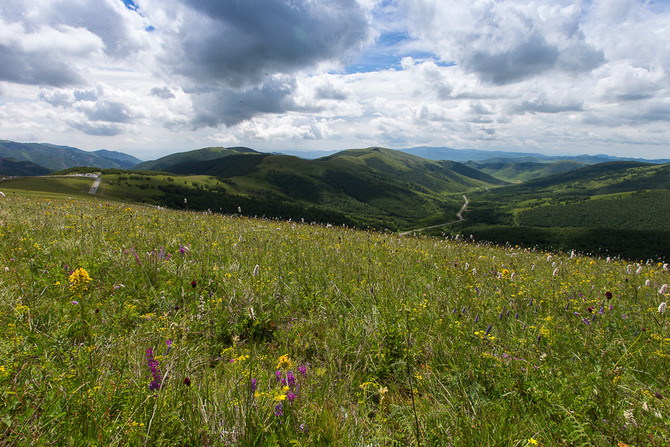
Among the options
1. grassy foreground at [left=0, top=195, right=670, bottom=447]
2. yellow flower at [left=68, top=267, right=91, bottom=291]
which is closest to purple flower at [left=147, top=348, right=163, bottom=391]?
grassy foreground at [left=0, top=195, right=670, bottom=447]

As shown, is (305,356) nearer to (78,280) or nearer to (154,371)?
(154,371)

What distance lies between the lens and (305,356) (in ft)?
11.8

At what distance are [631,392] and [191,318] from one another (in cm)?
438

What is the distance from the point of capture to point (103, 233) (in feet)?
23.1

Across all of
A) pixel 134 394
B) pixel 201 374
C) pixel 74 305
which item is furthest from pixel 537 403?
pixel 74 305

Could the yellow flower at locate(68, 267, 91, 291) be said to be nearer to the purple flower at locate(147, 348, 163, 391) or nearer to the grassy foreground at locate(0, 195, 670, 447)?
the grassy foreground at locate(0, 195, 670, 447)

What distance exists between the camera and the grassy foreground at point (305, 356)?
212cm

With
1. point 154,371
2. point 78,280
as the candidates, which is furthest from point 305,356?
point 78,280

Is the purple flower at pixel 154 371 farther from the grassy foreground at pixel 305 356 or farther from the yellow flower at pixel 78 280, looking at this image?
the yellow flower at pixel 78 280

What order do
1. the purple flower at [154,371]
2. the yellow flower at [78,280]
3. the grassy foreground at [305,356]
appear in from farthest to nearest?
the yellow flower at [78,280] → the purple flower at [154,371] → the grassy foreground at [305,356]

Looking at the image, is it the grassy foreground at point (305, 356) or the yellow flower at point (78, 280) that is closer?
the grassy foreground at point (305, 356)

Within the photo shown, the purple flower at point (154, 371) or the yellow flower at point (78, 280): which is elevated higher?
the yellow flower at point (78, 280)

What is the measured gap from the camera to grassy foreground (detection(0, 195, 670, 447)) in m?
2.12

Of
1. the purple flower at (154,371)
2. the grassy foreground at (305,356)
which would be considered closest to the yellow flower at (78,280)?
the grassy foreground at (305,356)
